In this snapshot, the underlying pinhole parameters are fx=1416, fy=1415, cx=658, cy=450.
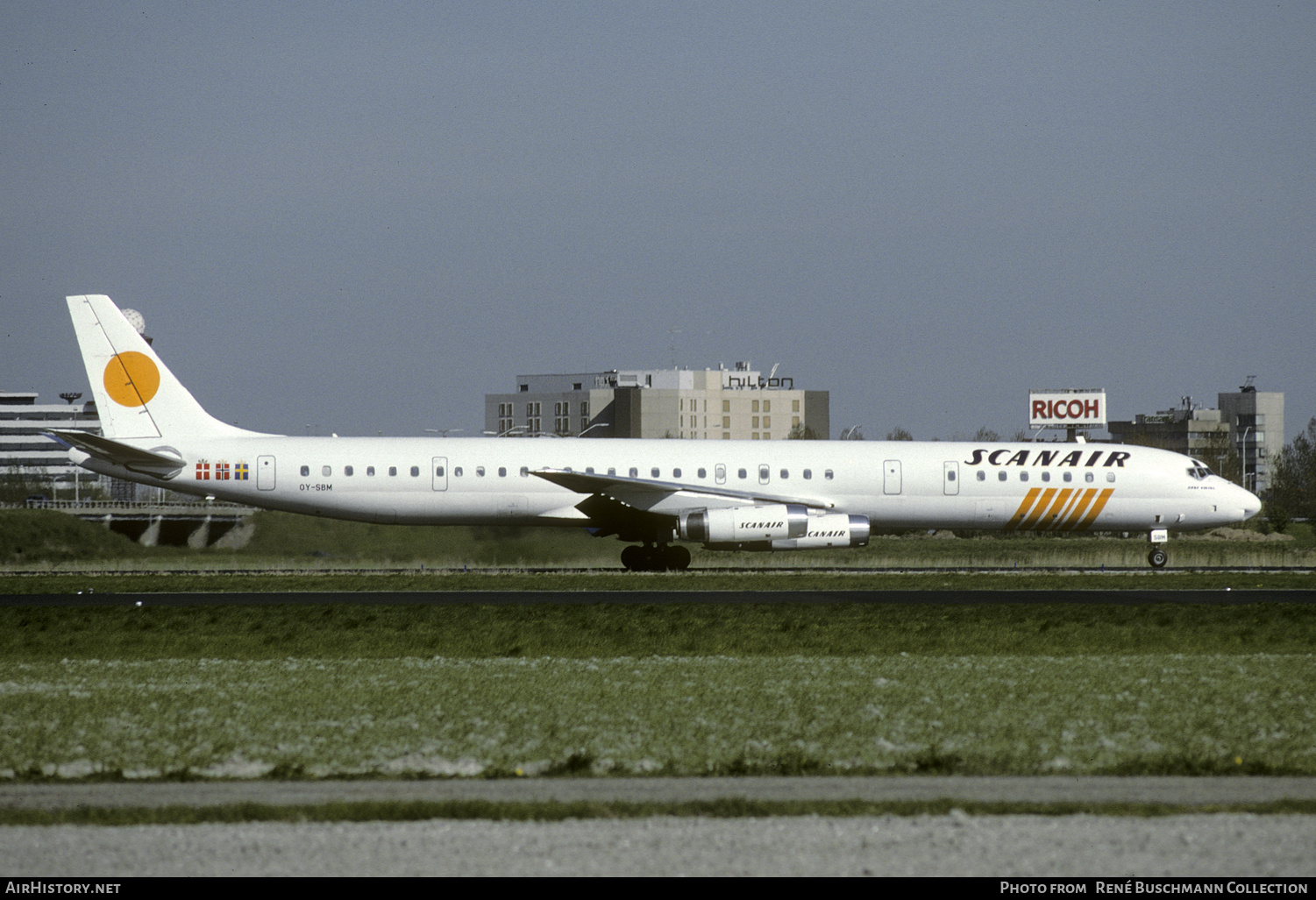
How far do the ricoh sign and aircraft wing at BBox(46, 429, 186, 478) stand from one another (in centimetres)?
4181

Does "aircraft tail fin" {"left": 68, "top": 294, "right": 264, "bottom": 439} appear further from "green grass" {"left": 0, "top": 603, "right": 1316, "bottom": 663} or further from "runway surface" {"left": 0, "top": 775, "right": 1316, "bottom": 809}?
"runway surface" {"left": 0, "top": 775, "right": 1316, "bottom": 809}

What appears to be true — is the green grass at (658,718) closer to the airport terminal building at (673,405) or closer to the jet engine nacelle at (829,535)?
the jet engine nacelle at (829,535)

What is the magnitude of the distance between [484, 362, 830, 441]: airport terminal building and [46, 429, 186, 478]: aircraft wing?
128m

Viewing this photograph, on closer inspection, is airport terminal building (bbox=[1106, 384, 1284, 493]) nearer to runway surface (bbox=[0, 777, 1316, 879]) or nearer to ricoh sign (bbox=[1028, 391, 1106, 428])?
ricoh sign (bbox=[1028, 391, 1106, 428])

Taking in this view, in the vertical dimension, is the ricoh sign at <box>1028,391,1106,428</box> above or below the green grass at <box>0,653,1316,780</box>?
above

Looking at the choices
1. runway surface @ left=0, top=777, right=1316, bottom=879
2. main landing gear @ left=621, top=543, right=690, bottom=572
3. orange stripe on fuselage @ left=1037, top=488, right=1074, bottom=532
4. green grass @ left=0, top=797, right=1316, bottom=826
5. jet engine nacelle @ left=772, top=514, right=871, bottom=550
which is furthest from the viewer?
orange stripe on fuselage @ left=1037, top=488, right=1074, bottom=532

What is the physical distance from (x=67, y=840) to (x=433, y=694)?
Answer: 5887 mm

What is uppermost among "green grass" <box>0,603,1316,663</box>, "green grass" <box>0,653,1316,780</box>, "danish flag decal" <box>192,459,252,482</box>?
"danish flag decal" <box>192,459,252,482</box>

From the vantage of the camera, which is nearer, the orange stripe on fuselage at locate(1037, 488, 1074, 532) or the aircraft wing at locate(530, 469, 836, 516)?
the aircraft wing at locate(530, 469, 836, 516)

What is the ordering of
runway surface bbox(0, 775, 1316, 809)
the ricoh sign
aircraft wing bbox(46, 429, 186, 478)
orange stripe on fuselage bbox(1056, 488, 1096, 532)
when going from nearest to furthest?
runway surface bbox(0, 775, 1316, 809) < aircraft wing bbox(46, 429, 186, 478) < orange stripe on fuselage bbox(1056, 488, 1096, 532) < the ricoh sign

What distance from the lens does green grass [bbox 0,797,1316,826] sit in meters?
8.39

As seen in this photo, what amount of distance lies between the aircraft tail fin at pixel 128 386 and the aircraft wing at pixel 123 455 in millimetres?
898

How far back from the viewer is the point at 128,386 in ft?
117

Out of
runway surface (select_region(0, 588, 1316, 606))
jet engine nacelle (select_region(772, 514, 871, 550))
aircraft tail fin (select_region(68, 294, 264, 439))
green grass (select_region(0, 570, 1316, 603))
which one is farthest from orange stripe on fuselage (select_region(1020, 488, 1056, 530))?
aircraft tail fin (select_region(68, 294, 264, 439))
